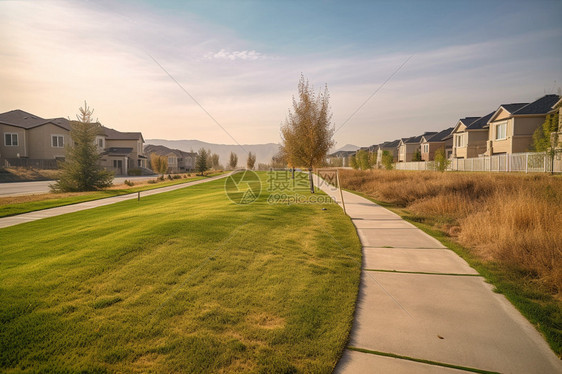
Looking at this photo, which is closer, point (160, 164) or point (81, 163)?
point (81, 163)

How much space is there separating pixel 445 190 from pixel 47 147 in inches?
2210

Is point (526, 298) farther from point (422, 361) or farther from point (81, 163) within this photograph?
point (81, 163)

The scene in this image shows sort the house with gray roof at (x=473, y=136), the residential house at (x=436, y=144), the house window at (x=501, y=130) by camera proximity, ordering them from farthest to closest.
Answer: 1. the residential house at (x=436, y=144)
2. the house with gray roof at (x=473, y=136)
3. the house window at (x=501, y=130)

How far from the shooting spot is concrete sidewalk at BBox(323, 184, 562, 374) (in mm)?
2832

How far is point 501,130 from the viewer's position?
3397 centimetres

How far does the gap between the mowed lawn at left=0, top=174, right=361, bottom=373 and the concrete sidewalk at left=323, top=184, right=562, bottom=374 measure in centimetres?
28

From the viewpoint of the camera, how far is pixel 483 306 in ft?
13.0

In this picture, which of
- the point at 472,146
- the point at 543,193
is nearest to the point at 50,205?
the point at 543,193

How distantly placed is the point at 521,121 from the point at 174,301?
132 ft

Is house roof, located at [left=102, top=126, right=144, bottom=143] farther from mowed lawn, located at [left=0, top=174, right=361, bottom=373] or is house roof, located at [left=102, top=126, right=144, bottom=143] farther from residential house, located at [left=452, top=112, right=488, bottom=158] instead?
residential house, located at [left=452, top=112, right=488, bottom=158]

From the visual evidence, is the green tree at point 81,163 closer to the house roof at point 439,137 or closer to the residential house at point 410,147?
the house roof at point 439,137

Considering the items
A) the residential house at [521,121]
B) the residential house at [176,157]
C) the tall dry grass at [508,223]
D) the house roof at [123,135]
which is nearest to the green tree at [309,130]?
the tall dry grass at [508,223]

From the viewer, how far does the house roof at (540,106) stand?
3026 cm

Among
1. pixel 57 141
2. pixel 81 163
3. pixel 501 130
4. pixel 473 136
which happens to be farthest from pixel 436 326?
pixel 57 141
